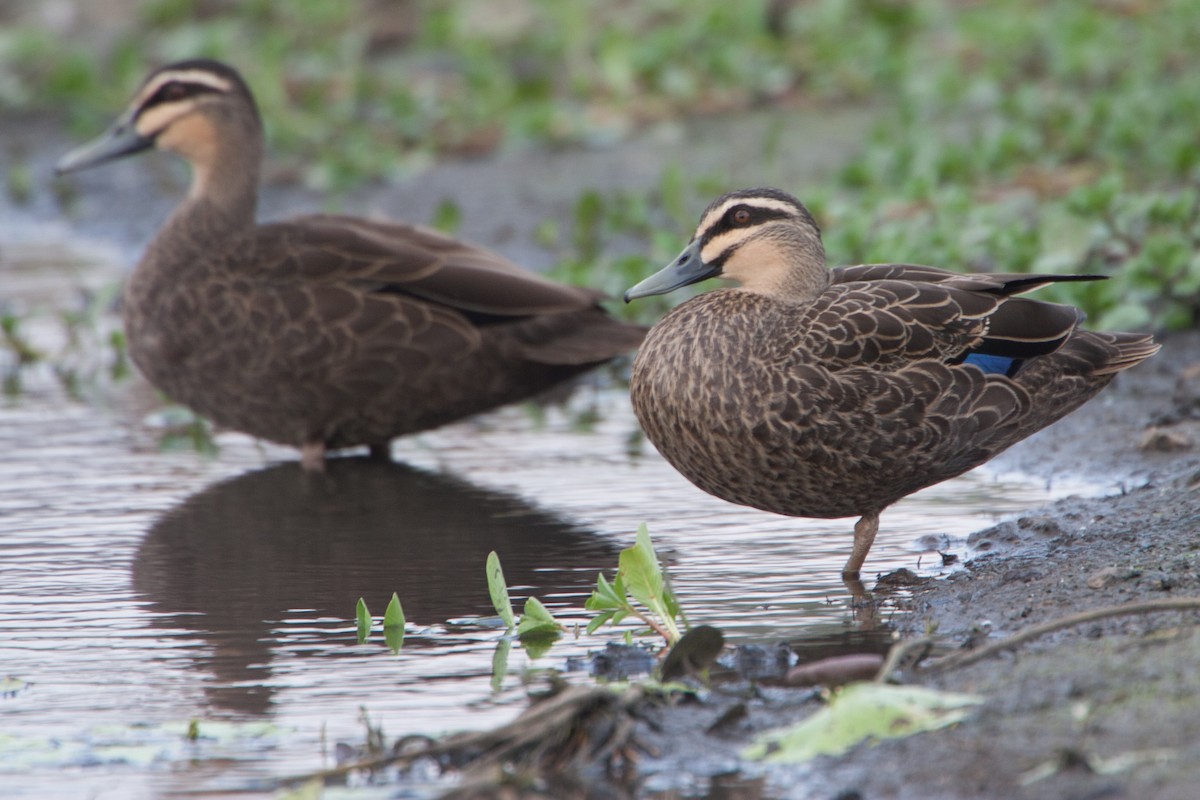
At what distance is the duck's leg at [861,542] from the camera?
5719mm

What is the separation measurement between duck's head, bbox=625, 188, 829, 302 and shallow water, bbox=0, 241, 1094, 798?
91 centimetres

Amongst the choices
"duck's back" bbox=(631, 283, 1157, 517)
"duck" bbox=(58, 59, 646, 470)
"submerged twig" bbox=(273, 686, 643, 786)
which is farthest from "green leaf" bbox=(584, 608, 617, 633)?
"duck" bbox=(58, 59, 646, 470)

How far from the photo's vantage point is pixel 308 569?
19.7ft

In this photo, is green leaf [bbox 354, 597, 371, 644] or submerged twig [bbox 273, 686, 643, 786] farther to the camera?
green leaf [bbox 354, 597, 371, 644]

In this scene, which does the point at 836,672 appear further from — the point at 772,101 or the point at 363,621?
the point at 772,101

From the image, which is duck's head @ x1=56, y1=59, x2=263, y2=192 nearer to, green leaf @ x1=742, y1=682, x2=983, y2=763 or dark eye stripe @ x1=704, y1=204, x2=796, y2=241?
dark eye stripe @ x1=704, y1=204, x2=796, y2=241

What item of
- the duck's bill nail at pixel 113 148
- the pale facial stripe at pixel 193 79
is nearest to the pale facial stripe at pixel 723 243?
the pale facial stripe at pixel 193 79

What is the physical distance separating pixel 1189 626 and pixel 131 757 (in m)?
2.58

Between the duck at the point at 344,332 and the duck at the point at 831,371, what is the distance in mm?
1731

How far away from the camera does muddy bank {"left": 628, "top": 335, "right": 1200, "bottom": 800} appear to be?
377 cm

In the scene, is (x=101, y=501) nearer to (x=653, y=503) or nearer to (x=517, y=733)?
(x=653, y=503)

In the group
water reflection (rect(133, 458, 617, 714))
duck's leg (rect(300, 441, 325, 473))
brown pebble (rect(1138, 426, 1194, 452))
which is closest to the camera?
water reflection (rect(133, 458, 617, 714))

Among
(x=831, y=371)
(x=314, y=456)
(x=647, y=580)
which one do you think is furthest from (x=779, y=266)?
(x=314, y=456)

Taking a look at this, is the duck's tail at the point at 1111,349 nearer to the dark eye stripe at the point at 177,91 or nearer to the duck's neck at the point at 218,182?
the duck's neck at the point at 218,182
